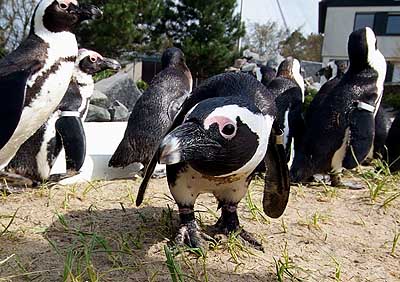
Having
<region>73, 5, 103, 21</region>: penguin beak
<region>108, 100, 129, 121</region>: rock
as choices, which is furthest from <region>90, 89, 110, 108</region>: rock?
<region>73, 5, 103, 21</region>: penguin beak

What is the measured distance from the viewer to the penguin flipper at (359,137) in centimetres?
326

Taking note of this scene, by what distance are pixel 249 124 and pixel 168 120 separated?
2.06m

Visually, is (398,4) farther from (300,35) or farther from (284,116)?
(284,116)

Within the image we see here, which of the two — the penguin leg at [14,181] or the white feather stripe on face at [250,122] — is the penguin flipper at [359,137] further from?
the penguin leg at [14,181]

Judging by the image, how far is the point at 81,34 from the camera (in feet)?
37.5

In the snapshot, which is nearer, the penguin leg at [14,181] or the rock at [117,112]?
the penguin leg at [14,181]

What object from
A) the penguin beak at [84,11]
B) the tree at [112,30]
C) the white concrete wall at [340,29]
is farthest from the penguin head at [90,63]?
the white concrete wall at [340,29]

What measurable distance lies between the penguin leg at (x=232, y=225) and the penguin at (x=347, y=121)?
146cm

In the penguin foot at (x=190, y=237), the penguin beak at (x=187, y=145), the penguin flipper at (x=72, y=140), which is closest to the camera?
the penguin beak at (x=187, y=145)

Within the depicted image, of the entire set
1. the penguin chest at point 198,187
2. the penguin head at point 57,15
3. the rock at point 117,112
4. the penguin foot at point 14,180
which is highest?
the penguin head at point 57,15

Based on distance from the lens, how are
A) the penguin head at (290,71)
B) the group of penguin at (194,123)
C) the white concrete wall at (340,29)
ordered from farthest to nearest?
the white concrete wall at (340,29), the penguin head at (290,71), the group of penguin at (194,123)

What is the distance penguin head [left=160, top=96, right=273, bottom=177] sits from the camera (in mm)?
1332

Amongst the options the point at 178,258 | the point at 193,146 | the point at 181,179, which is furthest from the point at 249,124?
the point at 178,258

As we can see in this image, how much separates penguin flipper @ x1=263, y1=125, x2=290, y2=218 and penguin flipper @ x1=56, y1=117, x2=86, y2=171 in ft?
4.99
